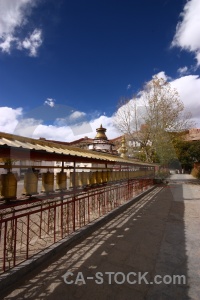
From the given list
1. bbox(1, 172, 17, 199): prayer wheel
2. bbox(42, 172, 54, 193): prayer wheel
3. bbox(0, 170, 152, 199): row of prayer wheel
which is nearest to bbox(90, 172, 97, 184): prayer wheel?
bbox(0, 170, 152, 199): row of prayer wheel

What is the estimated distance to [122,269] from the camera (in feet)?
14.2

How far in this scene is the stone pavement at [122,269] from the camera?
3523 millimetres

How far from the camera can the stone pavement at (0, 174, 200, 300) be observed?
3.52m

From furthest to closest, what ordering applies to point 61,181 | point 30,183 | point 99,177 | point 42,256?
point 99,177 < point 61,181 < point 42,256 < point 30,183

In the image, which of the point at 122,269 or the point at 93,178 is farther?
the point at 93,178

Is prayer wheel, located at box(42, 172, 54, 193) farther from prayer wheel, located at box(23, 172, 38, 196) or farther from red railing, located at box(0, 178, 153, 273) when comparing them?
prayer wheel, located at box(23, 172, 38, 196)

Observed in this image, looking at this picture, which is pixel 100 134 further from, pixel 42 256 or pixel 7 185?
pixel 7 185

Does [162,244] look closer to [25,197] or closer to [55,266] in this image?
[55,266]

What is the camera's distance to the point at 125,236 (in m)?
6.39

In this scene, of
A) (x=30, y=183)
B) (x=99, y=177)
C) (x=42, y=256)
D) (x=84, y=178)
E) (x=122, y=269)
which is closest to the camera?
(x=30, y=183)

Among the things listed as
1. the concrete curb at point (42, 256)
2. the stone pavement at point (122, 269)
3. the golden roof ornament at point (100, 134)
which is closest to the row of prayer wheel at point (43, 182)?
the concrete curb at point (42, 256)

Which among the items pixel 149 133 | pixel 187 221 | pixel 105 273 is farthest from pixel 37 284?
pixel 149 133

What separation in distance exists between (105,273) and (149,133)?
22.0 m

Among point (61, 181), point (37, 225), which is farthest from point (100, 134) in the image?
point (61, 181)
